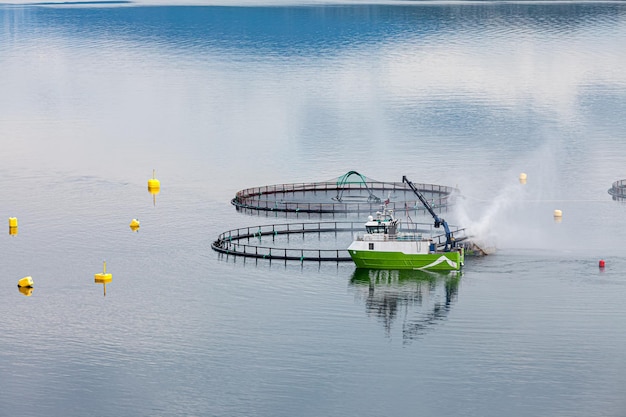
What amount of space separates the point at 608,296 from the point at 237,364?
45656mm

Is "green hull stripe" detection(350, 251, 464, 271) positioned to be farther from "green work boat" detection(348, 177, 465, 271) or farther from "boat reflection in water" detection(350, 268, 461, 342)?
"boat reflection in water" detection(350, 268, 461, 342)

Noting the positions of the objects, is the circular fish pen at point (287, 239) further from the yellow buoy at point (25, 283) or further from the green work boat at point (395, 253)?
the yellow buoy at point (25, 283)

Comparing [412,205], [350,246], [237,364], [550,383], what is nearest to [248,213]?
[412,205]

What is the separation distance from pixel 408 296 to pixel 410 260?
11847mm

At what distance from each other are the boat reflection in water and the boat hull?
0.76 meters

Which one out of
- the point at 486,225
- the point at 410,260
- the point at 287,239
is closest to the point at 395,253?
the point at 410,260

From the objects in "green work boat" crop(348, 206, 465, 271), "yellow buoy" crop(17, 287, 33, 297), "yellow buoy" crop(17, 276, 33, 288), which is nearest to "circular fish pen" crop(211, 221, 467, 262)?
"green work boat" crop(348, 206, 465, 271)

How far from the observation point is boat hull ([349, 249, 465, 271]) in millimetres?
160725


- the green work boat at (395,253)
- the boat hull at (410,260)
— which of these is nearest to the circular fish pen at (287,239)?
the green work boat at (395,253)

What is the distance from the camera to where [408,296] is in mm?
150375

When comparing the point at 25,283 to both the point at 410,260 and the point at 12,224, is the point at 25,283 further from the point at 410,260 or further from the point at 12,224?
the point at 410,260

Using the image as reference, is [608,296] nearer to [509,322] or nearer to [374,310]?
[509,322]

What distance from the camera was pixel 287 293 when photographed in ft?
488

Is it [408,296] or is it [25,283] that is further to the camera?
[25,283]
